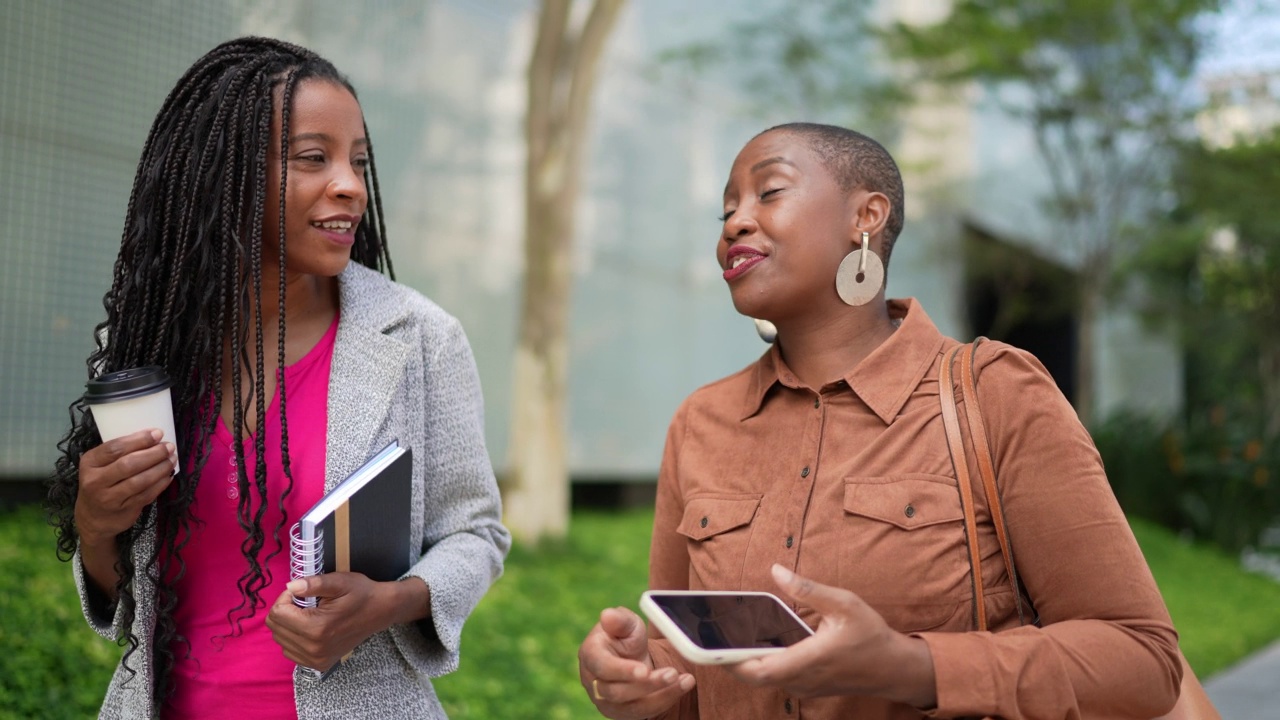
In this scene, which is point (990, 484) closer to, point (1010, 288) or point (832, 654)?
point (832, 654)

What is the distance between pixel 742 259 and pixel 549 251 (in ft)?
20.5

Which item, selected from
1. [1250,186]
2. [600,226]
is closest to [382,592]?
[600,226]

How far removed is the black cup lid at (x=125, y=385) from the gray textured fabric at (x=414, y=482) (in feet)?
1.14

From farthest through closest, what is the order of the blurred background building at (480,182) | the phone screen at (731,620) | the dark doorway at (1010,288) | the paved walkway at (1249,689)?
the dark doorway at (1010,288) < the paved walkway at (1249,689) < the blurred background building at (480,182) < the phone screen at (731,620)

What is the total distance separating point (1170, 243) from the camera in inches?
645

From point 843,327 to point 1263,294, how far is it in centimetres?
2079

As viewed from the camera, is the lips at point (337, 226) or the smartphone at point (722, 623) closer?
the smartphone at point (722, 623)

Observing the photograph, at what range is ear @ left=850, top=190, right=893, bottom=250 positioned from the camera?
2.06m

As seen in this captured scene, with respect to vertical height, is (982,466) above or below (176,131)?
below

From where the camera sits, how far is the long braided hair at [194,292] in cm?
208

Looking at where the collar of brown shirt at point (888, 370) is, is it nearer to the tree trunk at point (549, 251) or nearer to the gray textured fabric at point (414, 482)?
the gray textured fabric at point (414, 482)

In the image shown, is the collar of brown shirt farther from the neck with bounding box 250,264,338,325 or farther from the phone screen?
the neck with bounding box 250,264,338,325

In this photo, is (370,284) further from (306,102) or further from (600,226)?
(600,226)

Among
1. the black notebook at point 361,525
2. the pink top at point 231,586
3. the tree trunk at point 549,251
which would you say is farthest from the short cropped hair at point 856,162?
the tree trunk at point 549,251
